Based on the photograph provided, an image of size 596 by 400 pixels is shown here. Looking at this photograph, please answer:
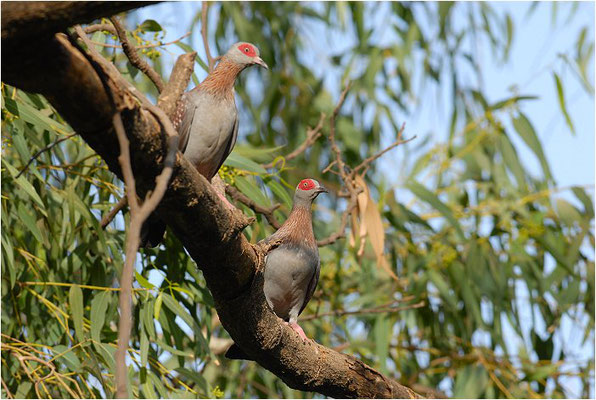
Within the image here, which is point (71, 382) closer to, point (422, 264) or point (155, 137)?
point (155, 137)

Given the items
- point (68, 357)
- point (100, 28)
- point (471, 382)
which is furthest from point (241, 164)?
point (471, 382)

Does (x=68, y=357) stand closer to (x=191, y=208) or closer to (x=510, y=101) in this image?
(x=191, y=208)

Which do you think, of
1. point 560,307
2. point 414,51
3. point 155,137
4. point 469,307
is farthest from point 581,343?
point 155,137

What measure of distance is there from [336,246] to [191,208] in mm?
3027

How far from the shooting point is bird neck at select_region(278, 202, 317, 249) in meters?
3.20

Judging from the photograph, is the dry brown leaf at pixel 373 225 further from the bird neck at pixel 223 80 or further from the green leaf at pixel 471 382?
the green leaf at pixel 471 382

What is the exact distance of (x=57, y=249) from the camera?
3.32 metres

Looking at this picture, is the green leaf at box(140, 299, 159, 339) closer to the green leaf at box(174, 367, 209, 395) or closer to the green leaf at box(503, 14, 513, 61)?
the green leaf at box(174, 367, 209, 395)

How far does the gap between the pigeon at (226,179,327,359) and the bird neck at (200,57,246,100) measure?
0.58 meters

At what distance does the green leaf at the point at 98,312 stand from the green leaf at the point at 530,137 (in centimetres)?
286

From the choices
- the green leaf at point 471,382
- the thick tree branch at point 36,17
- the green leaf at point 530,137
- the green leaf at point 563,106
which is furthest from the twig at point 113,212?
the green leaf at point 563,106

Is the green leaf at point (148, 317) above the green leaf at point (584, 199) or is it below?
below

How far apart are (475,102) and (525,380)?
7.07 ft

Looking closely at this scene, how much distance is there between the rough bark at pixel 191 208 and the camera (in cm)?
155
